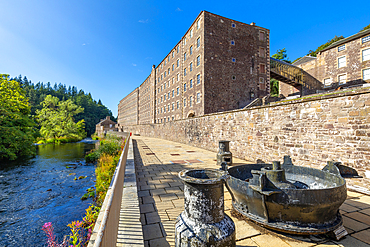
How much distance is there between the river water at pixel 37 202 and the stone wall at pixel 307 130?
8527 mm

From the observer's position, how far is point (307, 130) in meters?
5.96

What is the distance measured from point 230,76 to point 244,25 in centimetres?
695

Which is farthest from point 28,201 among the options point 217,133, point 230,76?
point 230,76

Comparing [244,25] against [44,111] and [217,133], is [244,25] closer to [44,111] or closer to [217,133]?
[217,133]

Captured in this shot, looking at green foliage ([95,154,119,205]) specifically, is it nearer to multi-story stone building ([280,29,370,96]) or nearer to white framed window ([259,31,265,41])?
white framed window ([259,31,265,41])

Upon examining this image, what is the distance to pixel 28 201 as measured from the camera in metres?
8.93

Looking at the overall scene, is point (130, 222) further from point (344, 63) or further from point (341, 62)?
point (341, 62)

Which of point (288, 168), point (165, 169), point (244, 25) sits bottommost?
point (165, 169)

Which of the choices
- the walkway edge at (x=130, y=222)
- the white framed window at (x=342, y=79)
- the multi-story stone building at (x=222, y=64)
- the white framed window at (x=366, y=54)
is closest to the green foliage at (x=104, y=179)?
the walkway edge at (x=130, y=222)

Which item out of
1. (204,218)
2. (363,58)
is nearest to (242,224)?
(204,218)

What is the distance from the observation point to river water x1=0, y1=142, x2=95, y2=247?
6.42m

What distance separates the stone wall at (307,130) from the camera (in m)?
4.65

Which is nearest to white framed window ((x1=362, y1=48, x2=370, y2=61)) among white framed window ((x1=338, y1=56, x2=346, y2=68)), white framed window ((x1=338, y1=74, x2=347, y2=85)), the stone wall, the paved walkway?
white framed window ((x1=338, y1=56, x2=346, y2=68))

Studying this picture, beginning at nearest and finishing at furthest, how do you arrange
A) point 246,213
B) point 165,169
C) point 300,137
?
1. point 246,213
2. point 300,137
3. point 165,169
